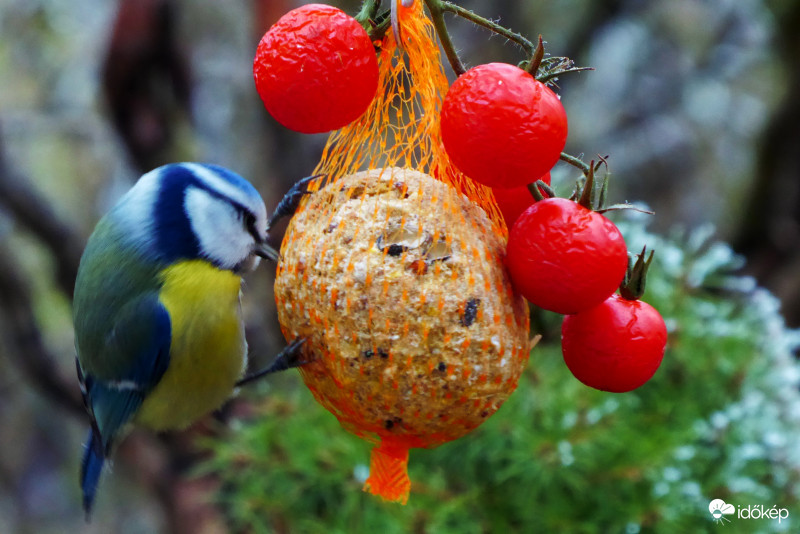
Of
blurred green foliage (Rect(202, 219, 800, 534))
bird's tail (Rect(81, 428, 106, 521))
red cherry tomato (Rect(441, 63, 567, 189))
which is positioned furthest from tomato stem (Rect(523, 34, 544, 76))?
bird's tail (Rect(81, 428, 106, 521))

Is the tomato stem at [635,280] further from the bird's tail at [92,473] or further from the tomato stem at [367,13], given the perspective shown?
the bird's tail at [92,473]

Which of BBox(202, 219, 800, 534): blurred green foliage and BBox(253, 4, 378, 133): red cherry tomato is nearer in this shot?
BBox(253, 4, 378, 133): red cherry tomato

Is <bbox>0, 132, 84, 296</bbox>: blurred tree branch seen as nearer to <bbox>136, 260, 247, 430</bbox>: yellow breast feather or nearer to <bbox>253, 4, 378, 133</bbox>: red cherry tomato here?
<bbox>136, 260, 247, 430</bbox>: yellow breast feather

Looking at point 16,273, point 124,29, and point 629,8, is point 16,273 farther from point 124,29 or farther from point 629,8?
point 629,8

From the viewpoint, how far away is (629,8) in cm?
338

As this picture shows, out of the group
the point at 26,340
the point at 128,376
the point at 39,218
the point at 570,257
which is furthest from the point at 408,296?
the point at 26,340

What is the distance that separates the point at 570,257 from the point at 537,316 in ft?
2.99

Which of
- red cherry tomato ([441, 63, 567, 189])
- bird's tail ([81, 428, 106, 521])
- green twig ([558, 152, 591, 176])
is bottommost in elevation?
bird's tail ([81, 428, 106, 521])

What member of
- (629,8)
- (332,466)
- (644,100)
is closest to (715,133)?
(644,100)

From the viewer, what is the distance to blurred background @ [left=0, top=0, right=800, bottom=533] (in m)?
1.58

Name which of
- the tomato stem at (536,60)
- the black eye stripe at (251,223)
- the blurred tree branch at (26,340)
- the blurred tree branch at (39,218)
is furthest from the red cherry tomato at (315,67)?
the blurred tree branch at (26,340)

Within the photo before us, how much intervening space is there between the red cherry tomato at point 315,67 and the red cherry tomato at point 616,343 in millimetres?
382

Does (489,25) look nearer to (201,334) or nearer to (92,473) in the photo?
(201,334)

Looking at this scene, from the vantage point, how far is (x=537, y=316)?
1.66 metres
